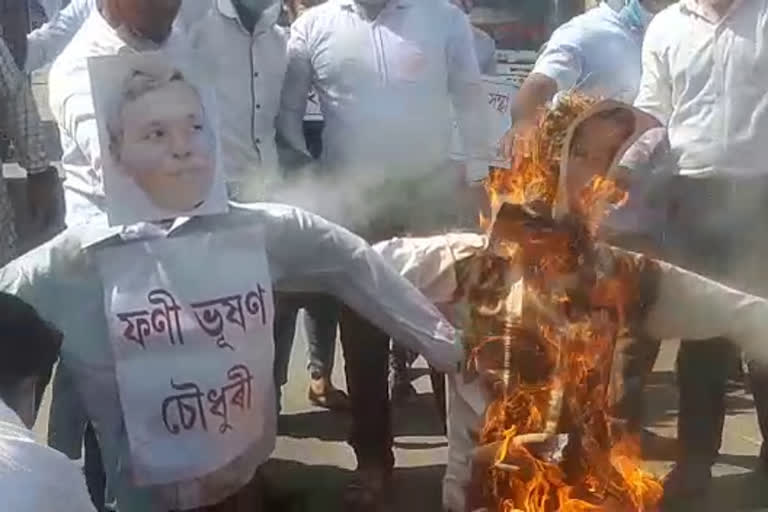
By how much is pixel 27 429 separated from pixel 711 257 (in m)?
2.53

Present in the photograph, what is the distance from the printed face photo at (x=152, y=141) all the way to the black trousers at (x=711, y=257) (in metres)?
1.47

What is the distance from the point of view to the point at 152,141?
3611mm

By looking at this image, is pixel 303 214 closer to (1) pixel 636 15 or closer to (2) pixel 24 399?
(2) pixel 24 399

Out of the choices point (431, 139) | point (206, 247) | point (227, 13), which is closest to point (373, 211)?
point (431, 139)

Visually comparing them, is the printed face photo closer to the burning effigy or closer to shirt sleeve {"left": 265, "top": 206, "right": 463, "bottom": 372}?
shirt sleeve {"left": 265, "top": 206, "right": 463, "bottom": 372}

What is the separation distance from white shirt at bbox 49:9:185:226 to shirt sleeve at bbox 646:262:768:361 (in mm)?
1346

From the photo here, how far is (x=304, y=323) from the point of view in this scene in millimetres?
5223

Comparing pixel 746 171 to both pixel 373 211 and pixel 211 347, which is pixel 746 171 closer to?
pixel 373 211

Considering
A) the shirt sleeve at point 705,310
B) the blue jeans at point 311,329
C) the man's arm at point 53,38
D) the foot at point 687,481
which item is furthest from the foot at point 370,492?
the man's arm at point 53,38

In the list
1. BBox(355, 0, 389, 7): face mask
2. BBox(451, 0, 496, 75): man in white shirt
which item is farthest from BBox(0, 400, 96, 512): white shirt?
BBox(451, 0, 496, 75): man in white shirt

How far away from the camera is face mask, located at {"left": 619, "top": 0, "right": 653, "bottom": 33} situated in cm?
521

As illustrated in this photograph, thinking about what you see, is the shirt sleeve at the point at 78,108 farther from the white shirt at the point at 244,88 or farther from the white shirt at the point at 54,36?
the white shirt at the point at 54,36

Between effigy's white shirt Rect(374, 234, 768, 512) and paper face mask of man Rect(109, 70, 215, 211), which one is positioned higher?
paper face mask of man Rect(109, 70, 215, 211)

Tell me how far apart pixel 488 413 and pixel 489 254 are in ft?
1.24
